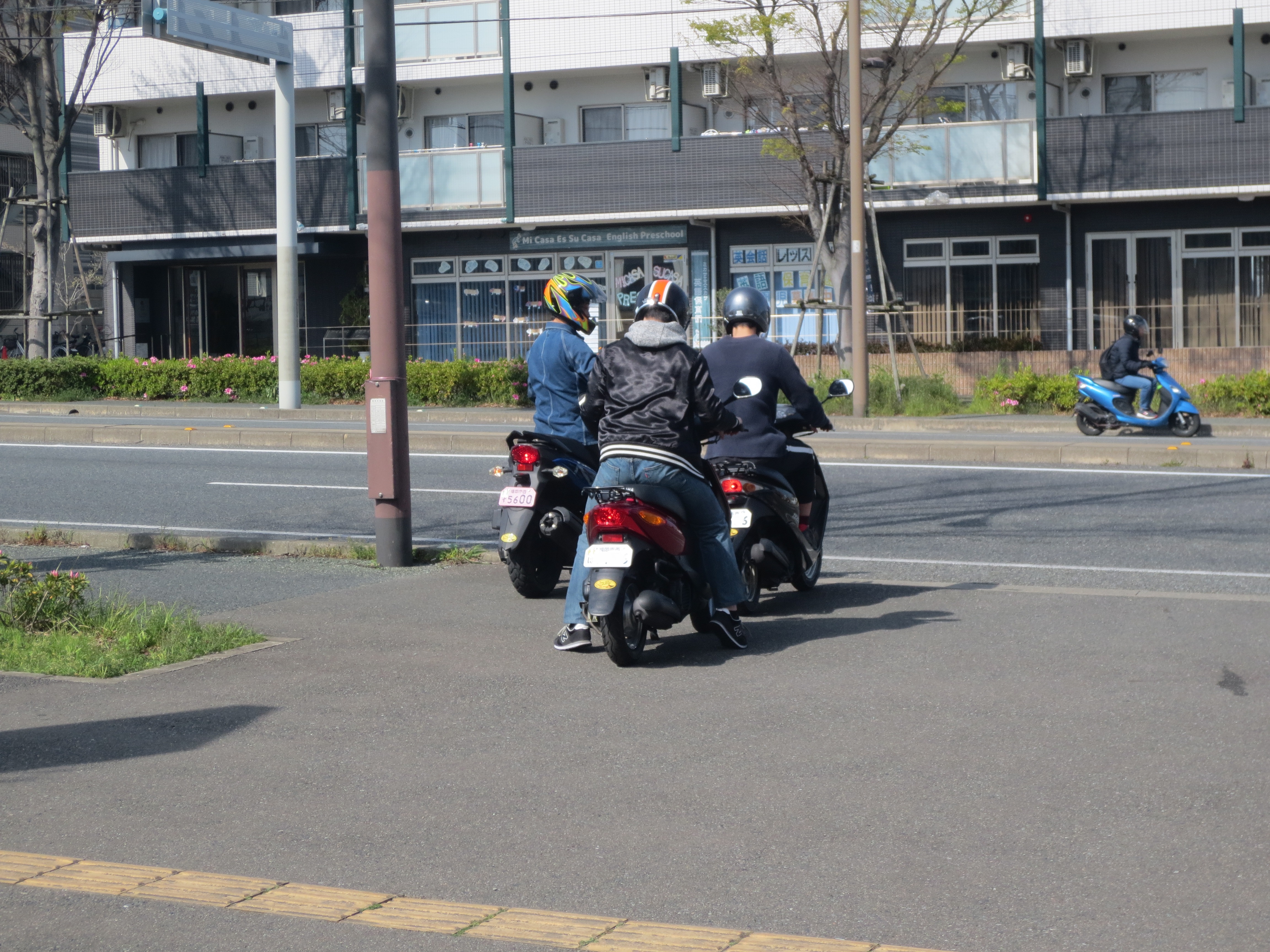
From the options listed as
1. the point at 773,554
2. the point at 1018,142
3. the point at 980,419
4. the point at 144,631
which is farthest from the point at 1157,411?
the point at 144,631

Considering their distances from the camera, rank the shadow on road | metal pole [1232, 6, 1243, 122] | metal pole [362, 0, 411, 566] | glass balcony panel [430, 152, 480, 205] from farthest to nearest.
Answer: glass balcony panel [430, 152, 480, 205]
metal pole [1232, 6, 1243, 122]
metal pole [362, 0, 411, 566]
the shadow on road

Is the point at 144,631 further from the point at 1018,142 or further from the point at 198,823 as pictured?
the point at 1018,142

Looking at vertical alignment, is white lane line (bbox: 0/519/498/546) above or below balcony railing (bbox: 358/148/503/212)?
below

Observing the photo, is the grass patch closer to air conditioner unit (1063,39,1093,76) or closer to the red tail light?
the red tail light

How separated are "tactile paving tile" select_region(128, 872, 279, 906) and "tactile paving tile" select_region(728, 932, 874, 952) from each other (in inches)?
51.8

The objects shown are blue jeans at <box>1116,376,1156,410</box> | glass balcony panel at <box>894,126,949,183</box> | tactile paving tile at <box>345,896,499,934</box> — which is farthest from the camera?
glass balcony panel at <box>894,126,949,183</box>

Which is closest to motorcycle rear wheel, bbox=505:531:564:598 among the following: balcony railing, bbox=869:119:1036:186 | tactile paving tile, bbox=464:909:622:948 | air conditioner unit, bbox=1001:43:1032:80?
tactile paving tile, bbox=464:909:622:948

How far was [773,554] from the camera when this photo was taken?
8.19 meters

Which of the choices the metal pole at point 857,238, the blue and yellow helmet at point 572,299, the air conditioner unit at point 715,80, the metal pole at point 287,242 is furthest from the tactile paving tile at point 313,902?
the air conditioner unit at point 715,80

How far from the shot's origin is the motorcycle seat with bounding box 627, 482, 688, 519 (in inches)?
274

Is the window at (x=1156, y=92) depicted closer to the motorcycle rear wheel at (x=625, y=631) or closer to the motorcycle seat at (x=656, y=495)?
the motorcycle seat at (x=656, y=495)

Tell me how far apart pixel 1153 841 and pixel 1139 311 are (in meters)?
26.7

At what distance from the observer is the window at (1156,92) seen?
96.0 feet

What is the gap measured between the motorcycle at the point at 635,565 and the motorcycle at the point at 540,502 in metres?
1.30
